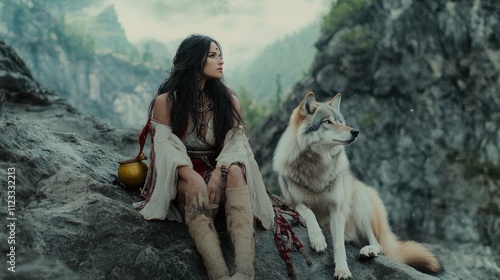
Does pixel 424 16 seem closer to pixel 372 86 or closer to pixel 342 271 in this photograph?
pixel 372 86

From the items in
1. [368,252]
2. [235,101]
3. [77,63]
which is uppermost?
[235,101]

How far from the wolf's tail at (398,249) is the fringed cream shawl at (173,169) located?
4.91ft

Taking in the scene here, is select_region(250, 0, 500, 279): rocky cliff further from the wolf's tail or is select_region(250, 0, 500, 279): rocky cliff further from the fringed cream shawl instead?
the fringed cream shawl

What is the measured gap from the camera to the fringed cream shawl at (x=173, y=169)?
329cm

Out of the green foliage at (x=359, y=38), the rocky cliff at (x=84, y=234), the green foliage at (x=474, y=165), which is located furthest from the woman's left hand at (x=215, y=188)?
the green foliage at (x=359, y=38)

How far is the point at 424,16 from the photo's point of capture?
24469 millimetres

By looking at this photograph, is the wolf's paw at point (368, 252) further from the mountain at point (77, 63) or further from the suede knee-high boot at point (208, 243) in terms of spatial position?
the mountain at point (77, 63)

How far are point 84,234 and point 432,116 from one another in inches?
952

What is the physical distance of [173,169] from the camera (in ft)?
10.7

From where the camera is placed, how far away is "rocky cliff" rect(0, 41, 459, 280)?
9.42 ft

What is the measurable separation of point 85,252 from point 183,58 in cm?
178

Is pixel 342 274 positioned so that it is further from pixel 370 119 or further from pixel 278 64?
pixel 278 64

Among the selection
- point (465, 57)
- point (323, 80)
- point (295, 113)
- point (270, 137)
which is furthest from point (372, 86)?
point (295, 113)

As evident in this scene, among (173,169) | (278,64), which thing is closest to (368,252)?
(173,169)
